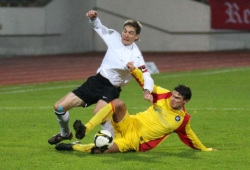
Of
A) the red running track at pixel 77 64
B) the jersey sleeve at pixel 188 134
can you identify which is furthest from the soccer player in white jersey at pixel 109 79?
the red running track at pixel 77 64

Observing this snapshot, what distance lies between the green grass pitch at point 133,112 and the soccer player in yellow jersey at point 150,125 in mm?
129

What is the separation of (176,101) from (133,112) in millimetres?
4396

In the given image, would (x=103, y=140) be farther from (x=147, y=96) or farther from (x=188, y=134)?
(x=188, y=134)

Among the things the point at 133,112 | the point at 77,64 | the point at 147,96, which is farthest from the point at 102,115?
the point at 77,64

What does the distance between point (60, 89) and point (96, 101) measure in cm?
807

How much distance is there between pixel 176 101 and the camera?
27.5 ft

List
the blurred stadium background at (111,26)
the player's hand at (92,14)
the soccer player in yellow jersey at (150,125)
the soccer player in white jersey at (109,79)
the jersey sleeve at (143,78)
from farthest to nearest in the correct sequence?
1. the blurred stadium background at (111,26)
2. the player's hand at (92,14)
3. the soccer player in white jersey at (109,79)
4. the soccer player in yellow jersey at (150,125)
5. the jersey sleeve at (143,78)

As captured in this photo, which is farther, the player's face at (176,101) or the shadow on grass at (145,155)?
the player's face at (176,101)

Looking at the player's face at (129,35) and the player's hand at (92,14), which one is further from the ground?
the player's hand at (92,14)

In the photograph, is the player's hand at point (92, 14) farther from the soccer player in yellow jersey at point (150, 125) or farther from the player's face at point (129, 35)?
the soccer player in yellow jersey at point (150, 125)

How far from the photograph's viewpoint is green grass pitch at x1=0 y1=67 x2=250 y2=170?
7.85 m

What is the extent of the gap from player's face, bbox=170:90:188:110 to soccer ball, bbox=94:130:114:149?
2.98 feet

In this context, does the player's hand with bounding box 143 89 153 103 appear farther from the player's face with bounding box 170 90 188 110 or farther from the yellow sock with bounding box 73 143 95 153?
the yellow sock with bounding box 73 143 95 153

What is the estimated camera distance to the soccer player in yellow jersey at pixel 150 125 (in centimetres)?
847
